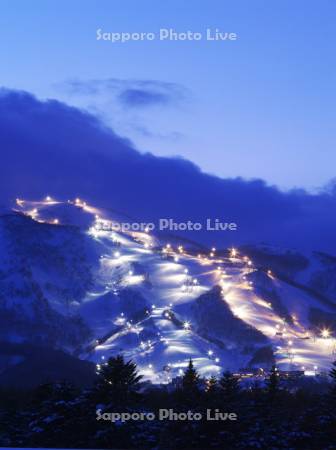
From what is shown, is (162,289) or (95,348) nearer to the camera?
(95,348)

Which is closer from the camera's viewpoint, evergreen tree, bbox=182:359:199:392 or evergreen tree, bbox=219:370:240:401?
evergreen tree, bbox=182:359:199:392

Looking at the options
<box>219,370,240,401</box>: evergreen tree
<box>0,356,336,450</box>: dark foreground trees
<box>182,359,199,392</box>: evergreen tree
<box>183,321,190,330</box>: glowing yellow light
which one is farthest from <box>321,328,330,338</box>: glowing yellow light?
<box>182,359,199,392</box>: evergreen tree

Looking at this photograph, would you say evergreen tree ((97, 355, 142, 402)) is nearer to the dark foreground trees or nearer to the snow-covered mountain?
the dark foreground trees

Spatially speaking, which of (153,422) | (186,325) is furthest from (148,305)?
(153,422)

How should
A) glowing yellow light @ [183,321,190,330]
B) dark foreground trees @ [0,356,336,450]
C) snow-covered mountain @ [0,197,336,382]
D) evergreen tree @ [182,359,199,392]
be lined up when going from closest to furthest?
dark foreground trees @ [0,356,336,450]
evergreen tree @ [182,359,199,392]
snow-covered mountain @ [0,197,336,382]
glowing yellow light @ [183,321,190,330]

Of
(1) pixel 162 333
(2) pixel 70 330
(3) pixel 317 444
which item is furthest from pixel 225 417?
(2) pixel 70 330

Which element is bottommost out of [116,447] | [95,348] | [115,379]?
[116,447]

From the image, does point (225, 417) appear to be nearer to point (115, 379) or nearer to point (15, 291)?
point (115, 379)

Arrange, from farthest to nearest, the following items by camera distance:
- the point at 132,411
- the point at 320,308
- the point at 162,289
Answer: the point at 320,308
the point at 162,289
the point at 132,411
